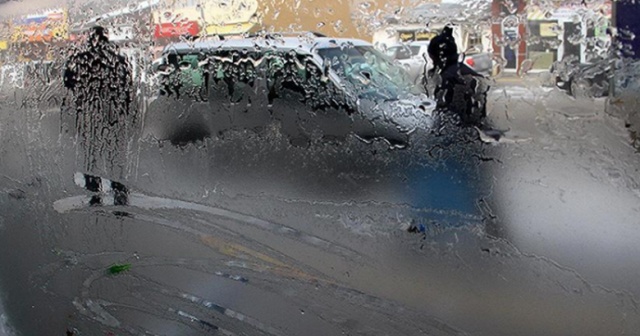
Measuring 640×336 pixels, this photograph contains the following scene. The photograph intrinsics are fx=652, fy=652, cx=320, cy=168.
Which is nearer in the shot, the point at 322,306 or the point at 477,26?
the point at 477,26

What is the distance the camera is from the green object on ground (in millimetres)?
2477

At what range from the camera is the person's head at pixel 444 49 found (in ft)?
5.56

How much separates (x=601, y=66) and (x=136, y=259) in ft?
5.63

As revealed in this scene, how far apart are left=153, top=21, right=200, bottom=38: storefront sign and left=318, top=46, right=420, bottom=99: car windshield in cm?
44

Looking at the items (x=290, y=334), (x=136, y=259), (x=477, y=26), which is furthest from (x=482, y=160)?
(x=136, y=259)

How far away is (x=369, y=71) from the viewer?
5.96ft

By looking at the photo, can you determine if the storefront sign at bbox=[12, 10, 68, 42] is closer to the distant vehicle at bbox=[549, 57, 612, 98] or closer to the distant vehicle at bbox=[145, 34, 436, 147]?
the distant vehicle at bbox=[145, 34, 436, 147]

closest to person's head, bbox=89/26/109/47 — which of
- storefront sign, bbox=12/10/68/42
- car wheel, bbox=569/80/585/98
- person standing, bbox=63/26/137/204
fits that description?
person standing, bbox=63/26/137/204

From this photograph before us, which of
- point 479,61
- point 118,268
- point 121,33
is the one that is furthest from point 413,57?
point 118,268

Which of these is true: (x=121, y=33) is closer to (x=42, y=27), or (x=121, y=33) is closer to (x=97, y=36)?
(x=97, y=36)

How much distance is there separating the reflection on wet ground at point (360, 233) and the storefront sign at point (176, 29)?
358 millimetres

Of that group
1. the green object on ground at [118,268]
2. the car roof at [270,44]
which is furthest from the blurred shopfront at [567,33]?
the green object on ground at [118,268]

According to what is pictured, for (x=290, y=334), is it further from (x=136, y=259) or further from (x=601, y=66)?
(x=601, y=66)

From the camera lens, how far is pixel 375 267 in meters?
1.96
